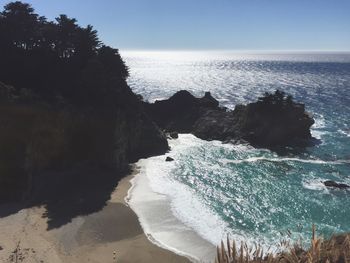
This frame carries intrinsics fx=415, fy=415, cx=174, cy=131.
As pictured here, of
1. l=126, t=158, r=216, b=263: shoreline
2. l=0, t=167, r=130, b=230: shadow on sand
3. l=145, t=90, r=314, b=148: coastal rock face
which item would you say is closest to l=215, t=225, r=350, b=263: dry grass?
l=126, t=158, r=216, b=263: shoreline

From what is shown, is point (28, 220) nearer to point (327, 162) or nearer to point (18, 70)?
point (18, 70)

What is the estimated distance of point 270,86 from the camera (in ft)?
490

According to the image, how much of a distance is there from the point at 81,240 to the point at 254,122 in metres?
43.8

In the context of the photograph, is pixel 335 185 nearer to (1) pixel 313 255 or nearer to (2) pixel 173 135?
(2) pixel 173 135

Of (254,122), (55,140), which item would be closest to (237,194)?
(55,140)

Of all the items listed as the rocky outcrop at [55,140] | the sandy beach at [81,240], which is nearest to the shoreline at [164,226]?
the sandy beach at [81,240]

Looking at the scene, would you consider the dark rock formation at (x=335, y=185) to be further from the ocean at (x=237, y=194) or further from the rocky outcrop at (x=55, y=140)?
the rocky outcrop at (x=55, y=140)

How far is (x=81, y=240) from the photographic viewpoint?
33.9m

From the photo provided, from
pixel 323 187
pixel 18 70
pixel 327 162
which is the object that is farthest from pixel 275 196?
pixel 18 70

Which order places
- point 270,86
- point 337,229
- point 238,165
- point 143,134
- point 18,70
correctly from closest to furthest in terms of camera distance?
1. point 337,229
2. point 18,70
3. point 238,165
4. point 143,134
5. point 270,86

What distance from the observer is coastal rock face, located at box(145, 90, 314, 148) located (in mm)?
68375

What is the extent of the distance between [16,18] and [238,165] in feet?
121

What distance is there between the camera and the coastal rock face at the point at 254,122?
68.4 meters

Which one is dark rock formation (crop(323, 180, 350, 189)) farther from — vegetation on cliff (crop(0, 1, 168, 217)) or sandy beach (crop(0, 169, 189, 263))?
vegetation on cliff (crop(0, 1, 168, 217))
